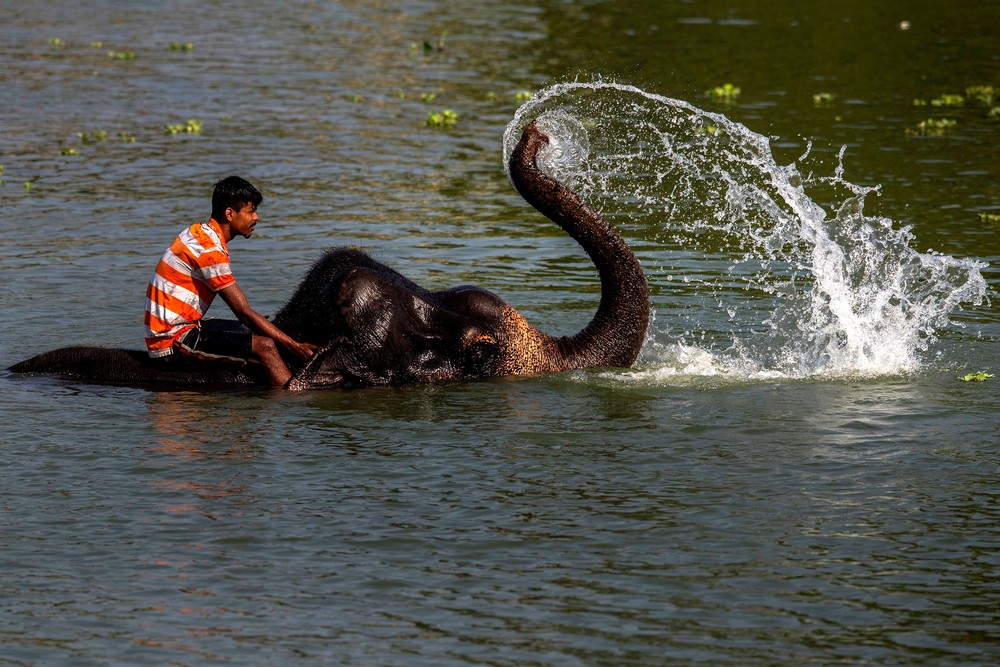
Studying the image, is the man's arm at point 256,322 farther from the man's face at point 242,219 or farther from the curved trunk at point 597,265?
the curved trunk at point 597,265

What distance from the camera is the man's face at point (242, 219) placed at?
10.9 metres

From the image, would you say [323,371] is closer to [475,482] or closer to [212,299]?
[212,299]

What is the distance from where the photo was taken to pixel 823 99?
26.3 m

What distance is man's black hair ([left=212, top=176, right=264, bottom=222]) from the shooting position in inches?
428

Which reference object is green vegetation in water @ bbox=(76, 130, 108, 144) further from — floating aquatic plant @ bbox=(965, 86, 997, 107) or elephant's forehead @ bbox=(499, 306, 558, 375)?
floating aquatic plant @ bbox=(965, 86, 997, 107)

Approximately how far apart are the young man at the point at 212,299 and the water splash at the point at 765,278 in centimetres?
202

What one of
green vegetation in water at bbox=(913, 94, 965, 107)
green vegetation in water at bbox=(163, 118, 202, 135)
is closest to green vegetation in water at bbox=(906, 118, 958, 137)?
green vegetation in water at bbox=(913, 94, 965, 107)

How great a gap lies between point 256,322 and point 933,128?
15.8m

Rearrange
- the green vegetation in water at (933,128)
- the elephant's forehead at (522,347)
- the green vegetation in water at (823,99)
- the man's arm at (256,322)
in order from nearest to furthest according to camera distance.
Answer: the man's arm at (256,322)
the elephant's forehead at (522,347)
the green vegetation in water at (933,128)
the green vegetation in water at (823,99)

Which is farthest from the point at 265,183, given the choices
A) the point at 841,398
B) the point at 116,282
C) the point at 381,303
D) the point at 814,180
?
the point at 841,398

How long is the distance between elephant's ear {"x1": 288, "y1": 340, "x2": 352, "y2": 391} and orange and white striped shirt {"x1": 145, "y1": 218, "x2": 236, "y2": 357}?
2.67 ft

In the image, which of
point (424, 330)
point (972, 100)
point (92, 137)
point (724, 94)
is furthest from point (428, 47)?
point (424, 330)

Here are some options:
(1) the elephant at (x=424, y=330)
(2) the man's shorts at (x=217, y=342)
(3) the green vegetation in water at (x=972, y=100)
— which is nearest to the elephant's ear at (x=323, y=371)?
(1) the elephant at (x=424, y=330)

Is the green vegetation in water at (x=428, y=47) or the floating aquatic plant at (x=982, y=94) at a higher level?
the green vegetation in water at (x=428, y=47)
